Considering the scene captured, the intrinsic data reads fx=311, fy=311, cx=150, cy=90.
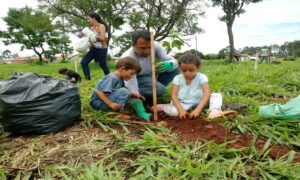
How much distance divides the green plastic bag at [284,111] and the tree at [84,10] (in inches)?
499

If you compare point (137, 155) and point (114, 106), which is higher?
point (114, 106)

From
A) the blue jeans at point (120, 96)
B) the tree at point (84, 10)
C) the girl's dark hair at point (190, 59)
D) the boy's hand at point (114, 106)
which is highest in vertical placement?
the tree at point (84, 10)

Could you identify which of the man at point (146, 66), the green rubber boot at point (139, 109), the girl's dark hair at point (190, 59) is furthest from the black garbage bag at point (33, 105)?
the girl's dark hair at point (190, 59)

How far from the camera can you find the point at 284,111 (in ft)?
8.52

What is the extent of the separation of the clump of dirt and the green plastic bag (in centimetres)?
39

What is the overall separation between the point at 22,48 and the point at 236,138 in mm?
33115

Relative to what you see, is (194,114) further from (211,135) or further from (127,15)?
(127,15)

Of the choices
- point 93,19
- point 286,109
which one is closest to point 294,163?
point 286,109

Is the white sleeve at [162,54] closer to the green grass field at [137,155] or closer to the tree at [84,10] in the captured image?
the green grass field at [137,155]

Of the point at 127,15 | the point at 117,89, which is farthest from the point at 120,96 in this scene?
the point at 127,15

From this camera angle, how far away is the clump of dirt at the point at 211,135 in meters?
2.10

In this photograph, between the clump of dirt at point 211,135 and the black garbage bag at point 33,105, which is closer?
the clump of dirt at point 211,135

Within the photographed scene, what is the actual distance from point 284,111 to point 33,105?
2036 millimetres

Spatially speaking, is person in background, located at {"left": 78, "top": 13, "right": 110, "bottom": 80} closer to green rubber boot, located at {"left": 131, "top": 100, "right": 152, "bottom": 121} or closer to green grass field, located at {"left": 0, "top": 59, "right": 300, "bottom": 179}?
green rubber boot, located at {"left": 131, "top": 100, "right": 152, "bottom": 121}
